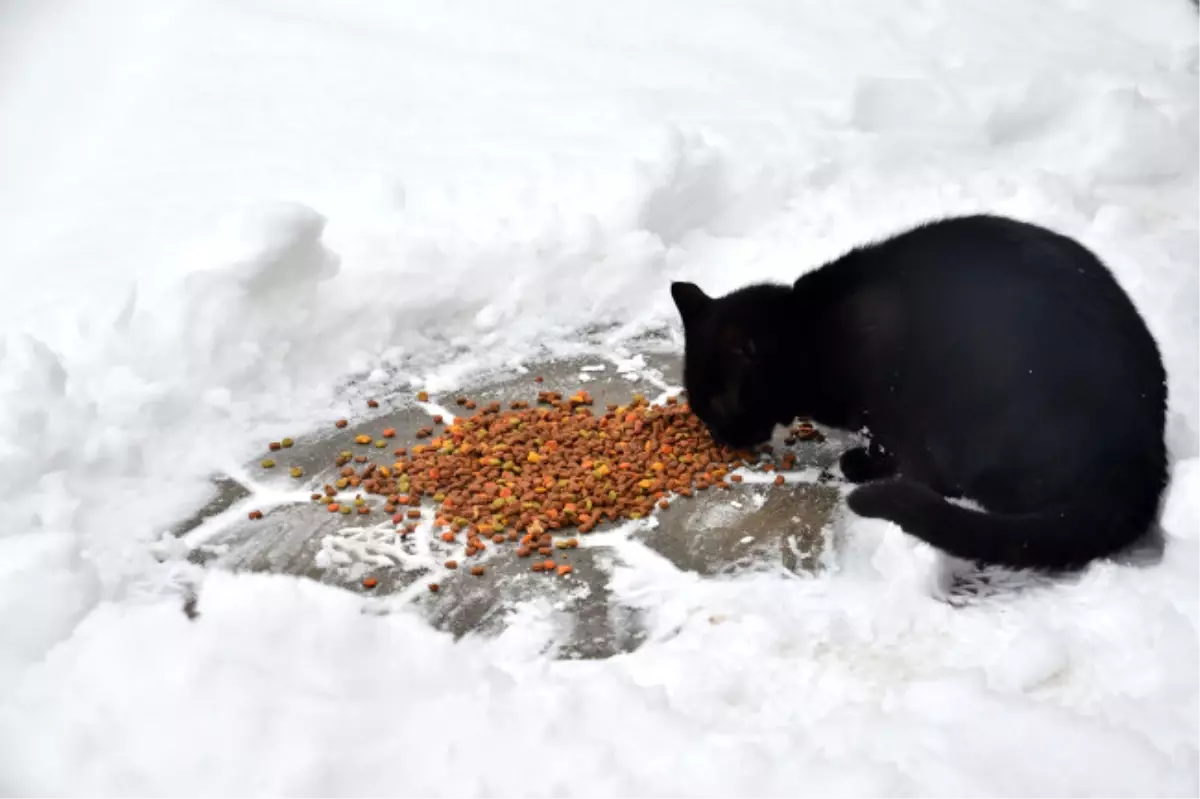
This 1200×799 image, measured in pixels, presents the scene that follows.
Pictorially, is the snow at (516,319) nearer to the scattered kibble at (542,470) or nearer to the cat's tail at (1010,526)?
the cat's tail at (1010,526)

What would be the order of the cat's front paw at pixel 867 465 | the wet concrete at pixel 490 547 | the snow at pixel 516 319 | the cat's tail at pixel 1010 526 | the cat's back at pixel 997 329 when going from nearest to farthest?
1. the snow at pixel 516 319
2. the cat's tail at pixel 1010 526
3. the cat's back at pixel 997 329
4. the wet concrete at pixel 490 547
5. the cat's front paw at pixel 867 465

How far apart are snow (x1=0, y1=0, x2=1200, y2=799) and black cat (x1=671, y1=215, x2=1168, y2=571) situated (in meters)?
0.16

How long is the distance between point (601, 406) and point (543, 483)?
0.54 meters

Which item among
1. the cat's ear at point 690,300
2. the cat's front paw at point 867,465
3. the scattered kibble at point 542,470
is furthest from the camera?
the cat's ear at point 690,300

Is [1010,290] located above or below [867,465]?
above

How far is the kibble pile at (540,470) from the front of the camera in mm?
2785

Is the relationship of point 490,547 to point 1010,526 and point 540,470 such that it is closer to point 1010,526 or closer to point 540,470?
point 540,470

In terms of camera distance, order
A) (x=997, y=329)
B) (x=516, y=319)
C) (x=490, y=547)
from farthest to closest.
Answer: (x=516, y=319) → (x=490, y=547) → (x=997, y=329)

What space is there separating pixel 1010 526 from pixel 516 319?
6.89ft

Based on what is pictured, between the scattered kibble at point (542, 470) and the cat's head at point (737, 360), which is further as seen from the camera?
the cat's head at point (737, 360)

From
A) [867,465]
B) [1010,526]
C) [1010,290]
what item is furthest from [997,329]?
[867,465]

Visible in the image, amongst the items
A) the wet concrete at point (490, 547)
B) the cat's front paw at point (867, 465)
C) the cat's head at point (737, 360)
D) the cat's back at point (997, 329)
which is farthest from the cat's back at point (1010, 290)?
the wet concrete at point (490, 547)

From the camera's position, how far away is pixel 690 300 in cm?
313

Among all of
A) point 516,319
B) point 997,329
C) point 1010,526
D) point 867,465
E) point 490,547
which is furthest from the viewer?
point 516,319
